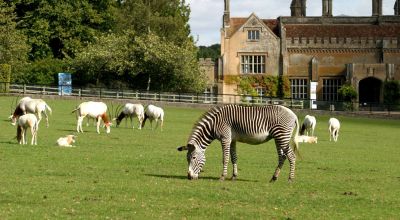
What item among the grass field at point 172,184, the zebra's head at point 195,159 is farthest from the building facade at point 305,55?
the zebra's head at point 195,159

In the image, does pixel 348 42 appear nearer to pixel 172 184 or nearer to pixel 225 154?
pixel 225 154

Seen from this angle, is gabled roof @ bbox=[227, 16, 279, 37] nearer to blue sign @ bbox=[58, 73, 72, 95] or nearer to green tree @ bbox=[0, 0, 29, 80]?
blue sign @ bbox=[58, 73, 72, 95]

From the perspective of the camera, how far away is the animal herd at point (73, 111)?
25891 millimetres

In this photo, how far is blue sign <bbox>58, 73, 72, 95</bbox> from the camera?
6891 cm

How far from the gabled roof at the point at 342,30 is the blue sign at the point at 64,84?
23.0 metres

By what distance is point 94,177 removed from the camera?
1914 centimetres

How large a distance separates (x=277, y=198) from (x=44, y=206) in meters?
4.53

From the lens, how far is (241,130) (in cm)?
1956

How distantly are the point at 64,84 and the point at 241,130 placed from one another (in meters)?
54.2

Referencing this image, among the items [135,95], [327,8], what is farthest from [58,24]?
[327,8]

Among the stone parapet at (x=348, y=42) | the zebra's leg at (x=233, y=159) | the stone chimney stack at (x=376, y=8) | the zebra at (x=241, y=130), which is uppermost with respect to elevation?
the stone chimney stack at (x=376, y=8)

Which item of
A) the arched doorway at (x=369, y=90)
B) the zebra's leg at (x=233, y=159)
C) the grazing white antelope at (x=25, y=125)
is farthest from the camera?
the arched doorway at (x=369, y=90)

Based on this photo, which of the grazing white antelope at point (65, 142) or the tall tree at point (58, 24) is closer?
the grazing white antelope at point (65, 142)

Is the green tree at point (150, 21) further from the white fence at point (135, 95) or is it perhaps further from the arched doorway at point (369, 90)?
the arched doorway at point (369, 90)
